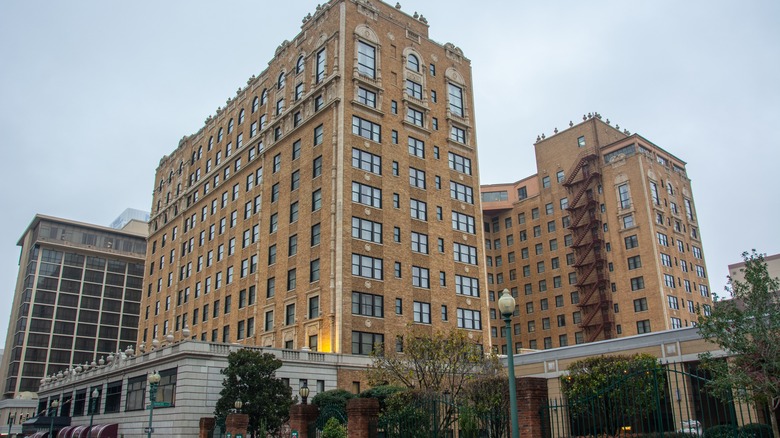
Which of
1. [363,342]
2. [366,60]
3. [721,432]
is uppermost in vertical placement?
[366,60]

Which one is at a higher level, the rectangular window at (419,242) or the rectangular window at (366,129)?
the rectangular window at (366,129)

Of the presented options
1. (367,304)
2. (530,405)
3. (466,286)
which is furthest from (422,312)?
(530,405)

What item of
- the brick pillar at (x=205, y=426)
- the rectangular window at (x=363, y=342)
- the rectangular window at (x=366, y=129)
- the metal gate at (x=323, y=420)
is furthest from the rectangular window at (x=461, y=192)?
the metal gate at (x=323, y=420)

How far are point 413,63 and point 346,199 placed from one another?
1775 cm

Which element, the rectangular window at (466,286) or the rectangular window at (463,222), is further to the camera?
the rectangular window at (463,222)

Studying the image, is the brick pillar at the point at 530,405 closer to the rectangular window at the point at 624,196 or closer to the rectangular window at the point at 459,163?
the rectangular window at the point at 459,163

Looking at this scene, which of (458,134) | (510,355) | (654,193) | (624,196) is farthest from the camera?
(624,196)

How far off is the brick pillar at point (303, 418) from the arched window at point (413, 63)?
4023cm

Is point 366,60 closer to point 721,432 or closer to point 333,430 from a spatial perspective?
point 333,430

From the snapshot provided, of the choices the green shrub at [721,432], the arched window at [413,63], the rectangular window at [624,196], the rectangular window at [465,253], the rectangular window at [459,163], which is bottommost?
the green shrub at [721,432]

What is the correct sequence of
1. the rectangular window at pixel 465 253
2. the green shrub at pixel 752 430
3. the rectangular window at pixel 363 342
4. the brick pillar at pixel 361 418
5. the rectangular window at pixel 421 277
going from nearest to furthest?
the green shrub at pixel 752 430 < the brick pillar at pixel 361 418 < the rectangular window at pixel 363 342 < the rectangular window at pixel 421 277 < the rectangular window at pixel 465 253

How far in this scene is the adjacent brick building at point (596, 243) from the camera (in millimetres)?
76875

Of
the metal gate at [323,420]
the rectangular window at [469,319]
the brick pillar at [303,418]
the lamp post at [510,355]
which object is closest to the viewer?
the lamp post at [510,355]

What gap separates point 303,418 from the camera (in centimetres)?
2789
